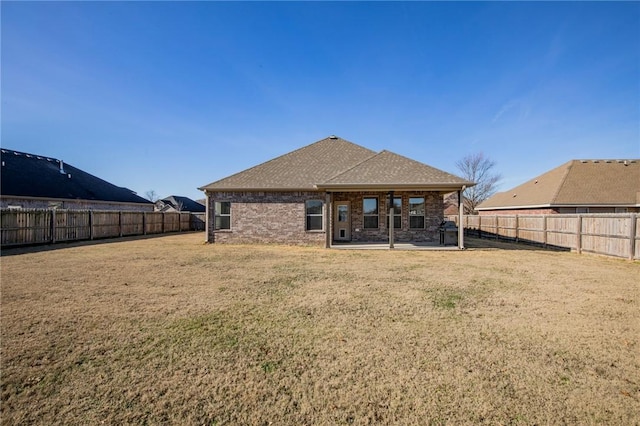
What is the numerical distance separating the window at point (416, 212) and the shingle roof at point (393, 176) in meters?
1.79

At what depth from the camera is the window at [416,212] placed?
13914 mm

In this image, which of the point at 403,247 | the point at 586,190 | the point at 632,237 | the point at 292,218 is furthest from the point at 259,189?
the point at 586,190

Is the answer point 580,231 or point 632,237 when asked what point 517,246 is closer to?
point 580,231

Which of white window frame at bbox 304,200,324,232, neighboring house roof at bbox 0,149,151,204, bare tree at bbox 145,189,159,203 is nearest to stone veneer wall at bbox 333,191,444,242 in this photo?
white window frame at bbox 304,200,324,232

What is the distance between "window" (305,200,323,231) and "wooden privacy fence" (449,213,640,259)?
35.2 feet

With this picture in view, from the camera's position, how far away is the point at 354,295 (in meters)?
5.58

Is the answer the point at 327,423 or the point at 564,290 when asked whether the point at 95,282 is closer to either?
the point at 327,423

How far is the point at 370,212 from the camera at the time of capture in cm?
1423

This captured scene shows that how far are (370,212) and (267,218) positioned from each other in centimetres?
523

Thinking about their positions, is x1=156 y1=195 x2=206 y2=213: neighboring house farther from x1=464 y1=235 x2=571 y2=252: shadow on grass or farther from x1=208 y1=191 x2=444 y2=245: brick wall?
x1=464 y1=235 x2=571 y2=252: shadow on grass

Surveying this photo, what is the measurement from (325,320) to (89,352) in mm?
2983

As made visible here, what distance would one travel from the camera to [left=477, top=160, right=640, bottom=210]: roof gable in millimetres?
18312

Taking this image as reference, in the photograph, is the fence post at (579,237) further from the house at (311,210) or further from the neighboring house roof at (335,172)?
the house at (311,210)

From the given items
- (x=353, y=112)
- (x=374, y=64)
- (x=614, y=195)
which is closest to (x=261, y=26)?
(x=374, y=64)
